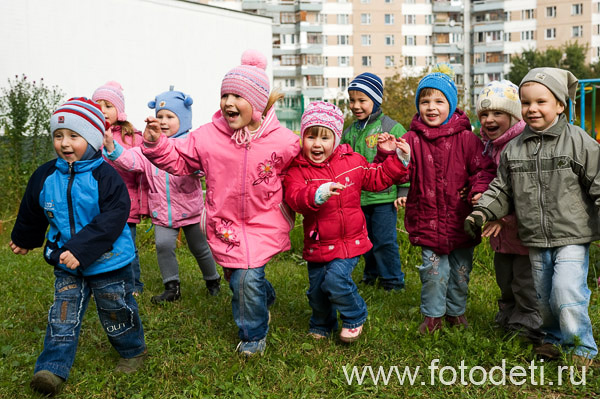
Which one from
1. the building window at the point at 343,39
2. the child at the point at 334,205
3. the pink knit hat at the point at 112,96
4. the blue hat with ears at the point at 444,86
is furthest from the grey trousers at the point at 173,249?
the building window at the point at 343,39

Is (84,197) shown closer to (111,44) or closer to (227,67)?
(111,44)

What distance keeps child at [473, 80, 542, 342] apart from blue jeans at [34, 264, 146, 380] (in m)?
2.45

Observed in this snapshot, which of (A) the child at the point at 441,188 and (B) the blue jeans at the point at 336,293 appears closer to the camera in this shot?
(B) the blue jeans at the point at 336,293

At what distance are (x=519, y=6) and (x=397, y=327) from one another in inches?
2824

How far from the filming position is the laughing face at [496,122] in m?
4.21

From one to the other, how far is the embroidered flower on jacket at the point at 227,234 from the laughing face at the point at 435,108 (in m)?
1.59

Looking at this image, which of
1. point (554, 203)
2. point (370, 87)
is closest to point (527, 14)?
point (370, 87)

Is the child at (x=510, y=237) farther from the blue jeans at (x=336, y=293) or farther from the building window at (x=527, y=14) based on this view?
the building window at (x=527, y=14)

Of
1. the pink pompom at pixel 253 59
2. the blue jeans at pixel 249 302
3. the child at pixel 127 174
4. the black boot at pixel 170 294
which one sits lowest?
the black boot at pixel 170 294

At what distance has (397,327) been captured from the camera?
4.35m

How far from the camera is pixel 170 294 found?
17.5 ft

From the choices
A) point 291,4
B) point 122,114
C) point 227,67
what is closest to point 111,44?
point 227,67

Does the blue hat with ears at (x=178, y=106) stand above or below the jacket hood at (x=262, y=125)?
above

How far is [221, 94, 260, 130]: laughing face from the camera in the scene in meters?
3.88
